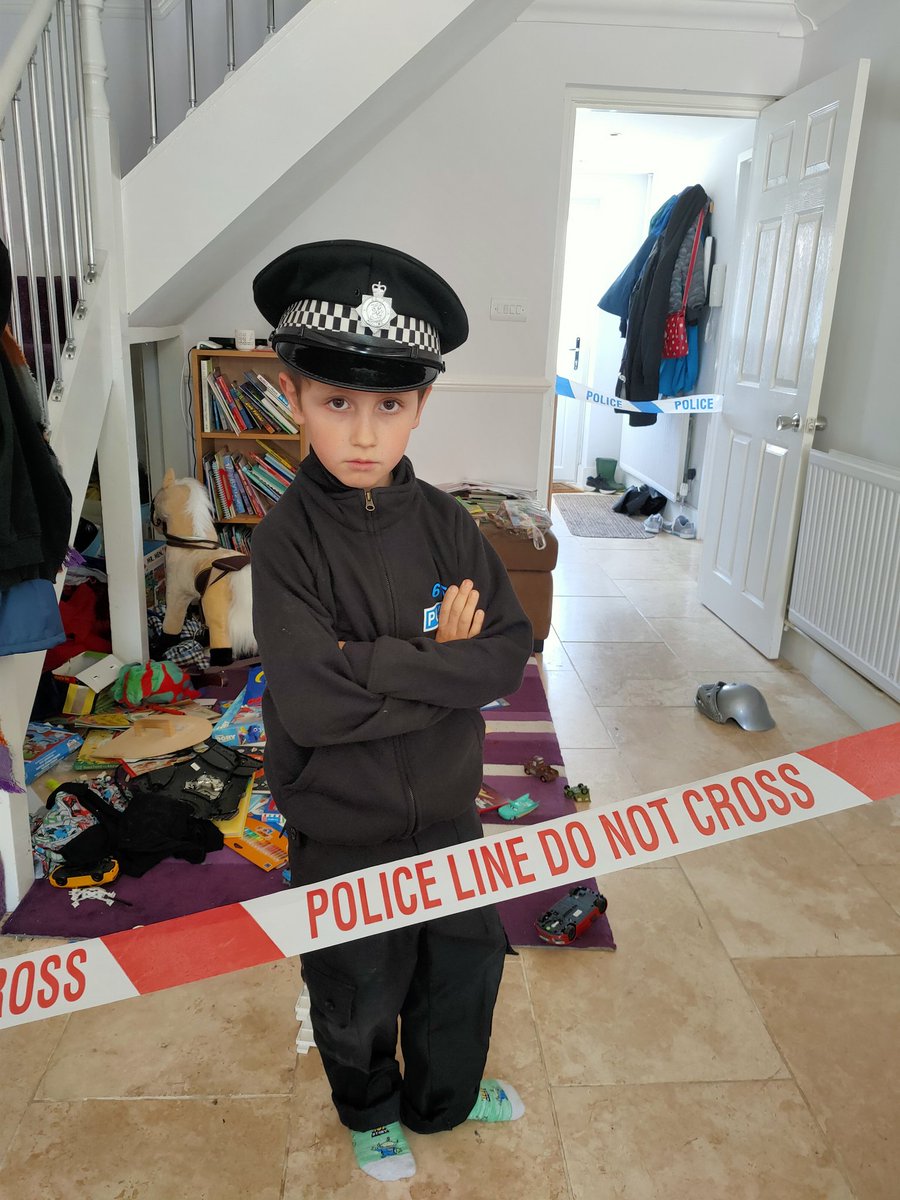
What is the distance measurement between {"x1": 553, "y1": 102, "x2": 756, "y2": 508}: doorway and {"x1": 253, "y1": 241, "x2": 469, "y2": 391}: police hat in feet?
13.0

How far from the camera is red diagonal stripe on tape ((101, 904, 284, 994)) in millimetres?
1038

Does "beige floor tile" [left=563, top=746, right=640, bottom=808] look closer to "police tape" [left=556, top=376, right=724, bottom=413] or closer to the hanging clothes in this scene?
"police tape" [left=556, top=376, right=724, bottom=413]

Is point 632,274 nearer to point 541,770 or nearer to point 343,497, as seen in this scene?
point 541,770

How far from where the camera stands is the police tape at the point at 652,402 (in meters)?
4.86

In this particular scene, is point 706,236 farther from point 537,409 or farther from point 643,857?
point 643,857

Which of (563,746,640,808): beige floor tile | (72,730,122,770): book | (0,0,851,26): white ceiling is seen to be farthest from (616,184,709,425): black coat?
(72,730,122,770): book

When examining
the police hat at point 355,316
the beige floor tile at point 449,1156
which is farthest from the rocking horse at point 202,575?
the police hat at point 355,316

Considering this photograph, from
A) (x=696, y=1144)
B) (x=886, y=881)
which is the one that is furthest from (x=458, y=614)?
(x=886, y=881)

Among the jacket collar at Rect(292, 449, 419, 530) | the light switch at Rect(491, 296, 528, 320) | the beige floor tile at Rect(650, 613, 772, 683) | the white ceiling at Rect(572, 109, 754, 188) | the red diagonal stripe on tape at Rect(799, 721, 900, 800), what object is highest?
the white ceiling at Rect(572, 109, 754, 188)

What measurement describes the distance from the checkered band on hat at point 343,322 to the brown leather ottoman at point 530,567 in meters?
2.44

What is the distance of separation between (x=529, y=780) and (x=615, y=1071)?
102cm

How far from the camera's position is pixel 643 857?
1105 mm

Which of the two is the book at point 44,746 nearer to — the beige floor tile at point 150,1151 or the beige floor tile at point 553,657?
the beige floor tile at point 150,1151

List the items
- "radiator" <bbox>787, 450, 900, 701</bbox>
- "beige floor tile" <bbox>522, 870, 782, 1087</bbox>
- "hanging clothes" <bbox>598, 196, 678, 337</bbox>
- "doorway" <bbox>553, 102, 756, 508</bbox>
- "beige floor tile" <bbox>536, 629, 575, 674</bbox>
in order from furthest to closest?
"hanging clothes" <bbox>598, 196, 678, 337</bbox> → "doorway" <bbox>553, 102, 756, 508</bbox> → "beige floor tile" <bbox>536, 629, 575, 674</bbox> → "radiator" <bbox>787, 450, 900, 701</bbox> → "beige floor tile" <bbox>522, 870, 782, 1087</bbox>
